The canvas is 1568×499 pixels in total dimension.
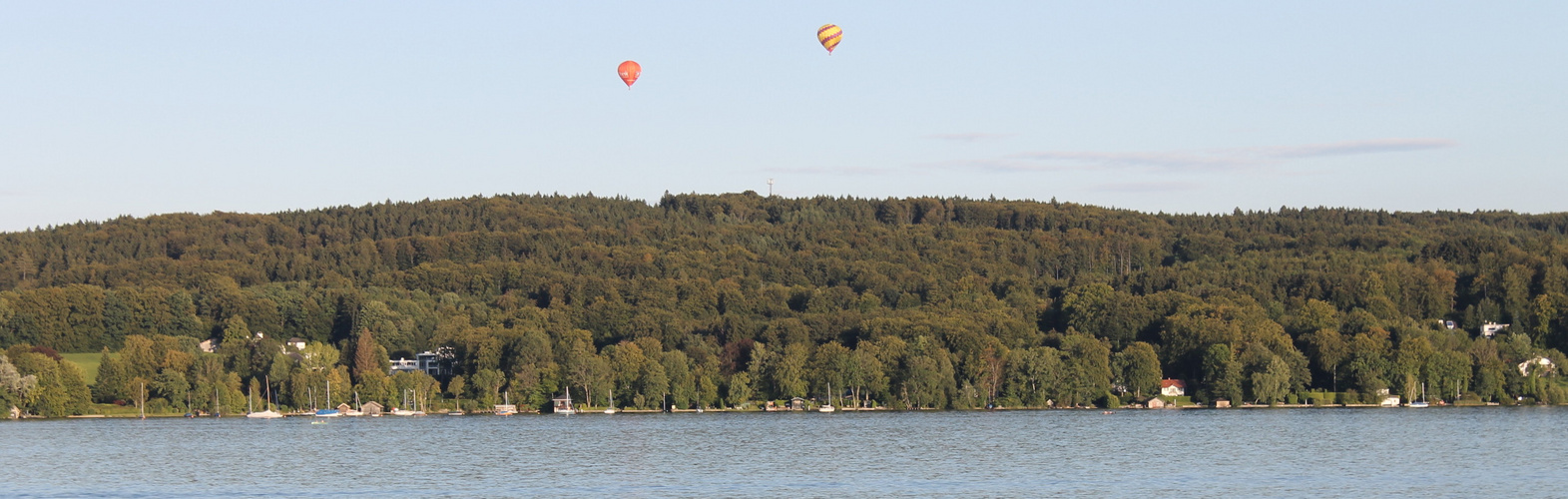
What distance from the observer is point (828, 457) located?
66125 millimetres

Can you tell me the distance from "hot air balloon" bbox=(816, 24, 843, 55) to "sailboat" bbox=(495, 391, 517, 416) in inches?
1627

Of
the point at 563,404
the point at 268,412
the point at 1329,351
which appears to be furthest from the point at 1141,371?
the point at 268,412

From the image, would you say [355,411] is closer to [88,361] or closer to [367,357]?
[367,357]

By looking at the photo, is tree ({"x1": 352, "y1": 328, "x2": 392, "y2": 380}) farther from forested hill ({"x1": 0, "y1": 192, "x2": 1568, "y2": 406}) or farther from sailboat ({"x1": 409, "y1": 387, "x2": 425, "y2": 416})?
sailboat ({"x1": 409, "y1": 387, "x2": 425, "y2": 416})

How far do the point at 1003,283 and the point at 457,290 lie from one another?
172ft

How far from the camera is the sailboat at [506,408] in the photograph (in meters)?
118

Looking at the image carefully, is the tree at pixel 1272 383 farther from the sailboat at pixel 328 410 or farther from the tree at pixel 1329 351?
the sailboat at pixel 328 410

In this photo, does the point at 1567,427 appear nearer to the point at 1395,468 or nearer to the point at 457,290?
the point at 1395,468

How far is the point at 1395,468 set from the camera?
58750 mm

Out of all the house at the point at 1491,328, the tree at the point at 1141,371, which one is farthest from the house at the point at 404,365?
the house at the point at 1491,328

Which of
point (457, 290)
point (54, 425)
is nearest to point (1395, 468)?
point (54, 425)

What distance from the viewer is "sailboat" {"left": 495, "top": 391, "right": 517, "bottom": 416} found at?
389ft

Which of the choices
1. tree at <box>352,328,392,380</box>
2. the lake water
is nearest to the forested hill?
tree at <box>352,328,392,380</box>

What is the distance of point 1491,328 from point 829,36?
232 feet
